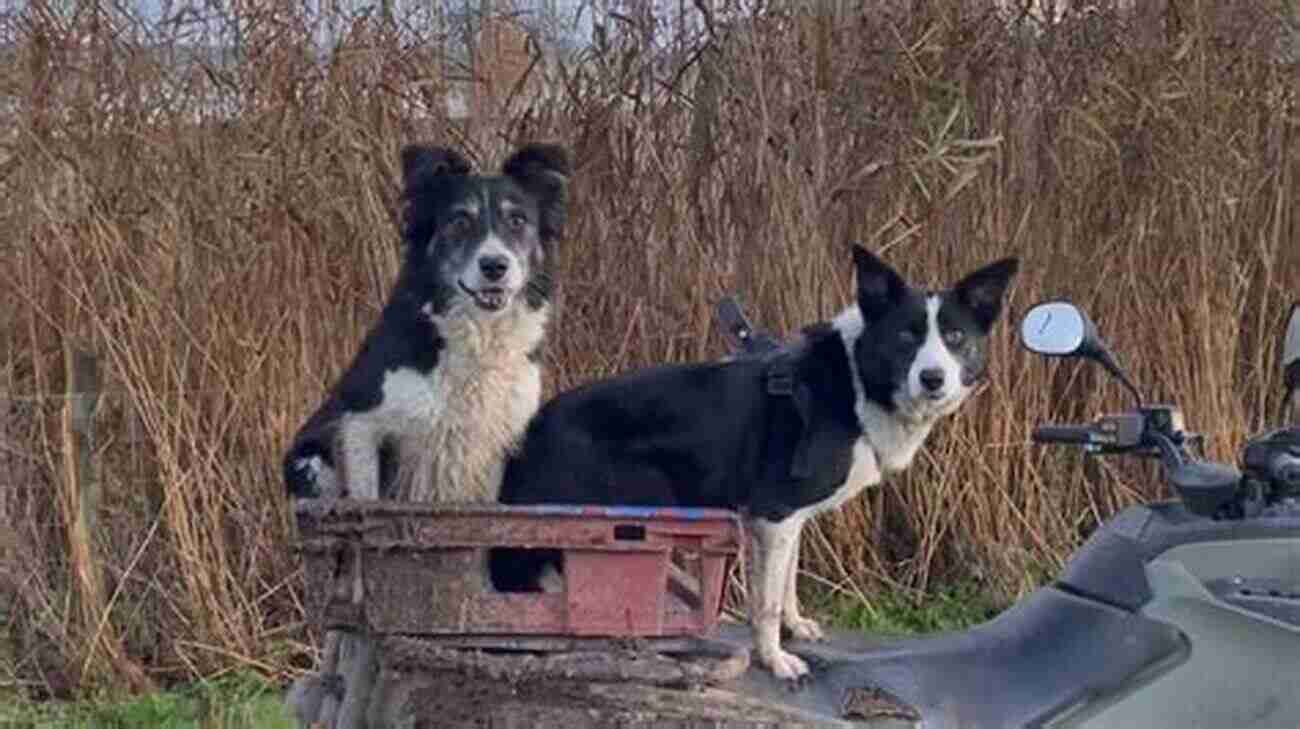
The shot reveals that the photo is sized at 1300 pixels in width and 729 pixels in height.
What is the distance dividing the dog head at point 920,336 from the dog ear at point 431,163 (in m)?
0.83

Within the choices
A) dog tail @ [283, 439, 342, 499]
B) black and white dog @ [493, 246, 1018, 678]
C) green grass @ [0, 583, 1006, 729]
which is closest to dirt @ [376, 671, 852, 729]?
black and white dog @ [493, 246, 1018, 678]

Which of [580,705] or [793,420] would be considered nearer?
[580,705]

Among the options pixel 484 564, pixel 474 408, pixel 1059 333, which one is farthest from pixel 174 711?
pixel 1059 333

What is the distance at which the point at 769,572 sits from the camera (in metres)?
3.58

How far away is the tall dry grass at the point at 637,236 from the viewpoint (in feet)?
18.9

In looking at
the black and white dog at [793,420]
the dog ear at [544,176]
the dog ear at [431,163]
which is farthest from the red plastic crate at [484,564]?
the dog ear at [544,176]

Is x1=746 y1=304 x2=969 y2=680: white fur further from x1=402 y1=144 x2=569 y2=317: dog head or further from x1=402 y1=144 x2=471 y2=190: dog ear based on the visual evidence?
x1=402 y1=144 x2=471 y2=190: dog ear

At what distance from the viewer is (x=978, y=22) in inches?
242

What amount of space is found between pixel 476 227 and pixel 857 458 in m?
0.87

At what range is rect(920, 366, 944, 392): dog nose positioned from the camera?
3.64 meters

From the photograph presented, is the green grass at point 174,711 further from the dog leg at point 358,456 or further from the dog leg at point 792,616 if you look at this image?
the dog leg at point 792,616

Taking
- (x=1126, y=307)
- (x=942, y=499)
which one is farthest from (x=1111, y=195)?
(x=942, y=499)

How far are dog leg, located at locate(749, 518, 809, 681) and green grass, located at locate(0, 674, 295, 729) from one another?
2040mm

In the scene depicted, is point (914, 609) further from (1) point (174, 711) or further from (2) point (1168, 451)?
(2) point (1168, 451)
